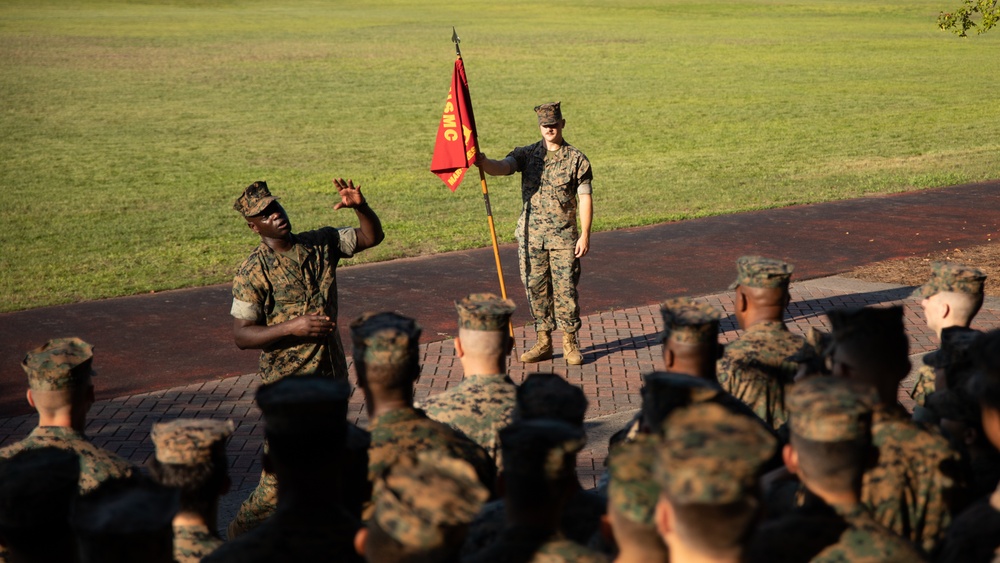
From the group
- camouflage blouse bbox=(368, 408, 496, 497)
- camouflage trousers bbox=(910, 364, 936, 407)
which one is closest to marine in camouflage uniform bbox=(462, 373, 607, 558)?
camouflage blouse bbox=(368, 408, 496, 497)

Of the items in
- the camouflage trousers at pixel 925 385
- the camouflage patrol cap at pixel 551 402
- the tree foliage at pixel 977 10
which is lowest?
the camouflage trousers at pixel 925 385

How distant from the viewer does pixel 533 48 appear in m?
45.8

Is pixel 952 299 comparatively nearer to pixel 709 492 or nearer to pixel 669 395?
pixel 669 395

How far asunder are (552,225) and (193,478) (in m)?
5.75

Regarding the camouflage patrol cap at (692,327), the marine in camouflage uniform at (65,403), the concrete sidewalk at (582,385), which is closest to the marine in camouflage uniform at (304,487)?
the marine in camouflage uniform at (65,403)

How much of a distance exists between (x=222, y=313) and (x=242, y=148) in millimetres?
13551

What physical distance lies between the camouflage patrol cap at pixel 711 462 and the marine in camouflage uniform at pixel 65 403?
259 cm

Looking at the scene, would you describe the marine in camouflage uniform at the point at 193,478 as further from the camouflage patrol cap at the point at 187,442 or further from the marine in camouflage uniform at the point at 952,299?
the marine in camouflage uniform at the point at 952,299

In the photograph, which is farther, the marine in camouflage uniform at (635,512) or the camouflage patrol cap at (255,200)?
the camouflage patrol cap at (255,200)

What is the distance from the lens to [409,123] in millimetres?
27766

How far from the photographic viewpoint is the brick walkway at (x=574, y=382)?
7645 mm

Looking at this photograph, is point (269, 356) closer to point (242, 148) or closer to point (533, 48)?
point (242, 148)

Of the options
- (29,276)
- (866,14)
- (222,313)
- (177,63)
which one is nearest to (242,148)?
(29,276)

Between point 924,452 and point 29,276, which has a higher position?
point 924,452
